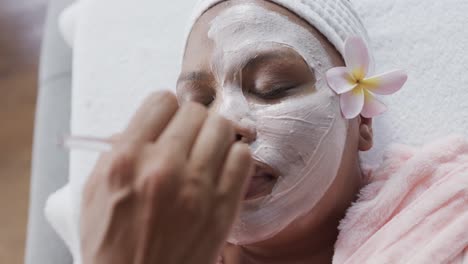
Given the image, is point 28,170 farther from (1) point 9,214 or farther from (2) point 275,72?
(2) point 275,72

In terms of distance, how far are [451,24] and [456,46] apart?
0.05m

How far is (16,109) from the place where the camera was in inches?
84.9

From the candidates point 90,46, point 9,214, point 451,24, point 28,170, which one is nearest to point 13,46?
point 28,170

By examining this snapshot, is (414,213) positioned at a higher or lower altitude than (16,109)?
higher

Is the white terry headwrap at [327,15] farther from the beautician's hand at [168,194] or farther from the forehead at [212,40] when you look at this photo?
the beautician's hand at [168,194]

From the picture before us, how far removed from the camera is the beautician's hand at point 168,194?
1.75 feet

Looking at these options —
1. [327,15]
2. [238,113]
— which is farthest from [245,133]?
[327,15]

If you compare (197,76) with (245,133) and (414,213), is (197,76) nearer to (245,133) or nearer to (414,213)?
(245,133)

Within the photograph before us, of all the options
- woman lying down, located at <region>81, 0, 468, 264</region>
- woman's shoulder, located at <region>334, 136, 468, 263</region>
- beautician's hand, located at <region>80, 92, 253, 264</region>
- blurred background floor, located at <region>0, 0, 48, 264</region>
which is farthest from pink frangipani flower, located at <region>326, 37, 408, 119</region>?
blurred background floor, located at <region>0, 0, 48, 264</region>

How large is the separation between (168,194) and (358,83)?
1.65 feet

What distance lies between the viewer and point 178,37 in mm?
1393

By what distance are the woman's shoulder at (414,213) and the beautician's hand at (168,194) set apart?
42cm

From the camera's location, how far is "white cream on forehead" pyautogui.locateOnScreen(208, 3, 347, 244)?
2.77ft

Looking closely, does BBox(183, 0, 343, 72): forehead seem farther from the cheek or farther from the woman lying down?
the cheek
